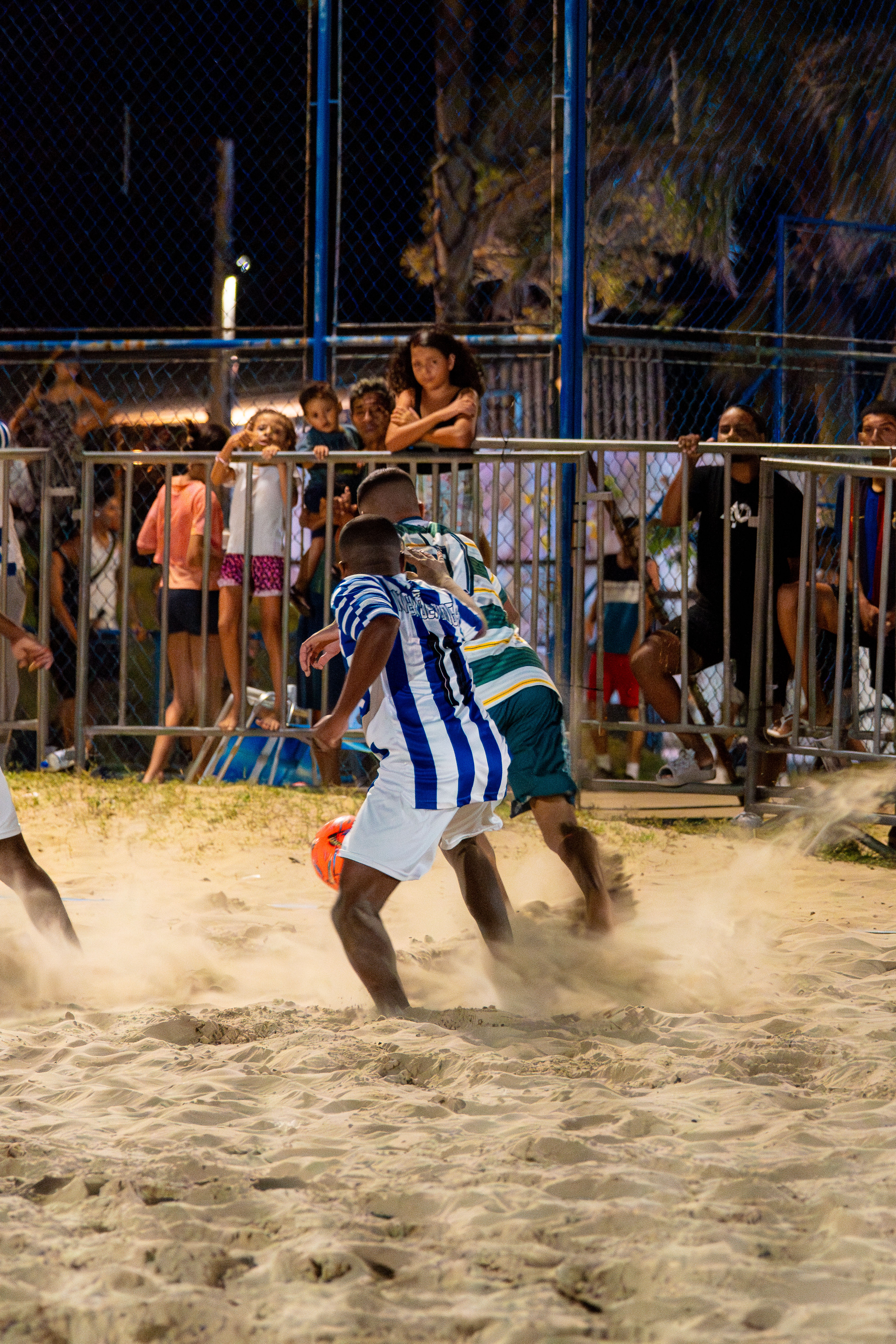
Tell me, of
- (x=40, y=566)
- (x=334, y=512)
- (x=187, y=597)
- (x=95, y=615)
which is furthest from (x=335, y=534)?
(x=95, y=615)

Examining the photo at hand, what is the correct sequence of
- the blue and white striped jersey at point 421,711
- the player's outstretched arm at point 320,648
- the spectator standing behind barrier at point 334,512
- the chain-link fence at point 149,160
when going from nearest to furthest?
the blue and white striped jersey at point 421,711
the player's outstretched arm at point 320,648
the spectator standing behind barrier at point 334,512
the chain-link fence at point 149,160

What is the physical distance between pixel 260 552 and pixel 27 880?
4158 millimetres

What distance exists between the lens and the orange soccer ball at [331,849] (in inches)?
173

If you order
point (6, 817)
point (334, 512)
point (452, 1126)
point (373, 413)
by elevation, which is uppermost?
point (373, 413)

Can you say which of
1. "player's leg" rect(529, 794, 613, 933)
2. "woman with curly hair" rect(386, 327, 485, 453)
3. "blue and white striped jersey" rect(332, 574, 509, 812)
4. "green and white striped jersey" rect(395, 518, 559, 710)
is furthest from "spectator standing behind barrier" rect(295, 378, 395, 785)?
"blue and white striped jersey" rect(332, 574, 509, 812)

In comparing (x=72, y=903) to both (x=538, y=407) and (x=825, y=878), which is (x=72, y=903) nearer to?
(x=825, y=878)

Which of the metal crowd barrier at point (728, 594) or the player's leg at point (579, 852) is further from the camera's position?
the metal crowd barrier at point (728, 594)

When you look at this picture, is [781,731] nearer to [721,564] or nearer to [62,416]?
[721,564]

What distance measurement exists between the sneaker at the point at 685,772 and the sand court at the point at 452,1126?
187 centimetres

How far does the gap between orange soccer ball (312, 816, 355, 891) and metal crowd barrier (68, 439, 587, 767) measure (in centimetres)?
312

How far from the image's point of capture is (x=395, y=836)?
12.9ft

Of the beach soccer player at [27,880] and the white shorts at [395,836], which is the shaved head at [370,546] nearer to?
the white shorts at [395,836]

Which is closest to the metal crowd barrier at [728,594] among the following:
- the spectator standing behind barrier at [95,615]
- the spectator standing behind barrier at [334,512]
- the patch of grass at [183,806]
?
the spectator standing behind barrier at [334,512]

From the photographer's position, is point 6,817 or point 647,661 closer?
point 6,817
